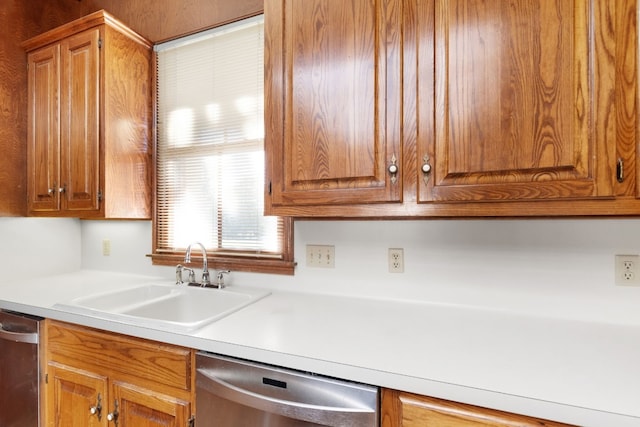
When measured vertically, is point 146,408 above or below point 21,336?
below

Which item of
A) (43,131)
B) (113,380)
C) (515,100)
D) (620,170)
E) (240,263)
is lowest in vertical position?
(113,380)

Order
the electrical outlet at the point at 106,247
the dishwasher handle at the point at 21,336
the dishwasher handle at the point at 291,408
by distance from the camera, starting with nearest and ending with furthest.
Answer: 1. the dishwasher handle at the point at 291,408
2. the dishwasher handle at the point at 21,336
3. the electrical outlet at the point at 106,247

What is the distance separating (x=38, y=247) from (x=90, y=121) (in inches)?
38.5

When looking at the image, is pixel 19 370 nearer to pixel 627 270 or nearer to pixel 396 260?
pixel 396 260

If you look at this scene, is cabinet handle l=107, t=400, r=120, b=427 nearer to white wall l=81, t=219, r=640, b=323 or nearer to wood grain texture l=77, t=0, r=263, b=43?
white wall l=81, t=219, r=640, b=323

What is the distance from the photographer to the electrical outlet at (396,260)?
56.8 inches

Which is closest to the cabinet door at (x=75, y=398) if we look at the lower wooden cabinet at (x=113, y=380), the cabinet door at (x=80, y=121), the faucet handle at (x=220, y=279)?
the lower wooden cabinet at (x=113, y=380)

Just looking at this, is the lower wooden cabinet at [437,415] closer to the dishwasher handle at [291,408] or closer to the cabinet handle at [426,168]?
the dishwasher handle at [291,408]

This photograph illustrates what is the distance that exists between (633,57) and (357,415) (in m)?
1.18

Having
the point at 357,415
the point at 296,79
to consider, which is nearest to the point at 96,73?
the point at 296,79

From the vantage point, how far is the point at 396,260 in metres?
1.45

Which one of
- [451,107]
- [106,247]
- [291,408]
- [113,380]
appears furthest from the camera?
[106,247]

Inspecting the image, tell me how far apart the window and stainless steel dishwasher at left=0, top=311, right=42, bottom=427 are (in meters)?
0.68

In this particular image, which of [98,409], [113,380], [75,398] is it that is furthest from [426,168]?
[75,398]
